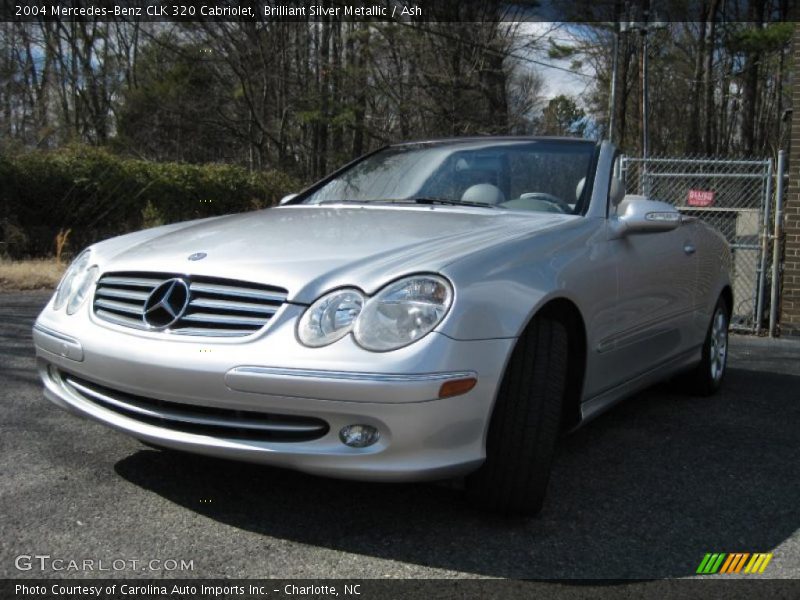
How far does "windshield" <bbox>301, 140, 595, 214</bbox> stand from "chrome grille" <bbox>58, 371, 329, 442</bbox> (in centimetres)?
165

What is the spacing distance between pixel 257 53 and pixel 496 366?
22372 millimetres

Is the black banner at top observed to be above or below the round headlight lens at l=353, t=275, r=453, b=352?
above

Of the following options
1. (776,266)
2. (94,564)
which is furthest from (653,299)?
(776,266)

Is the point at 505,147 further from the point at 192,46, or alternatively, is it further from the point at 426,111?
the point at 192,46

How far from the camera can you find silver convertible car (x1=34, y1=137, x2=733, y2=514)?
99.1 inches

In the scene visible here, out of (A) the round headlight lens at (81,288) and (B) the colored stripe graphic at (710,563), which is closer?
(B) the colored stripe graphic at (710,563)

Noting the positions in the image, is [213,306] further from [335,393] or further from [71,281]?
[71,281]

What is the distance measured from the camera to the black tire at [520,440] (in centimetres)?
277

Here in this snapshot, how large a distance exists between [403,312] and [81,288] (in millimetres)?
1393

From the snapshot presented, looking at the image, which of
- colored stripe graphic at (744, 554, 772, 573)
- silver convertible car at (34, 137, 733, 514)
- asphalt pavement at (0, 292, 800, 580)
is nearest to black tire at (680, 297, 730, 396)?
asphalt pavement at (0, 292, 800, 580)

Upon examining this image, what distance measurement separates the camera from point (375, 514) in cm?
292

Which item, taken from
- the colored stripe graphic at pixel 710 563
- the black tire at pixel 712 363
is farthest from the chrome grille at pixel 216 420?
the black tire at pixel 712 363

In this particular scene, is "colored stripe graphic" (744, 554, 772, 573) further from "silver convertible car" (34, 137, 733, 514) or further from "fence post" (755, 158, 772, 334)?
"fence post" (755, 158, 772, 334)

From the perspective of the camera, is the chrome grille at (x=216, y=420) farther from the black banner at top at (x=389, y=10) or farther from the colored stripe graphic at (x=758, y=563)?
the black banner at top at (x=389, y=10)
